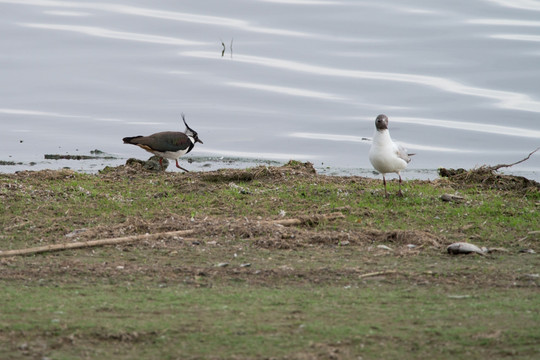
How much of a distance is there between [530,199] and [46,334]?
6922 millimetres

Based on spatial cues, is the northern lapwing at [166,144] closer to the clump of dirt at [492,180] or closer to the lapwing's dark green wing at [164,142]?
the lapwing's dark green wing at [164,142]

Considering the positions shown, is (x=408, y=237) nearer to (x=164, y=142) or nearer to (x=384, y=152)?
(x=384, y=152)

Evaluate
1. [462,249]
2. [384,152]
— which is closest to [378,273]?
[462,249]

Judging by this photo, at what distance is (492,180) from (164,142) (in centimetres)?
541

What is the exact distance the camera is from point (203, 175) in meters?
11.4

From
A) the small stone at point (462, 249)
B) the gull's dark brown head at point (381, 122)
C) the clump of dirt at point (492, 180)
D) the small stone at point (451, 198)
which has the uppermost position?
the gull's dark brown head at point (381, 122)

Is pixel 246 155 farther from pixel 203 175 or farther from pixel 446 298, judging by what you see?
pixel 446 298

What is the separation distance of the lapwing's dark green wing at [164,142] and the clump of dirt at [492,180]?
459 cm

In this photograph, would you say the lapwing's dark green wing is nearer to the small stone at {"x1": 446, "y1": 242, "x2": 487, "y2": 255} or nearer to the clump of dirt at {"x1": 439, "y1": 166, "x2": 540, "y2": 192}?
the clump of dirt at {"x1": 439, "y1": 166, "x2": 540, "y2": 192}

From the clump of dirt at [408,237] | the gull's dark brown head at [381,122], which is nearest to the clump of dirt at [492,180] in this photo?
the gull's dark brown head at [381,122]

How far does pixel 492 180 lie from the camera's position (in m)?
11.2

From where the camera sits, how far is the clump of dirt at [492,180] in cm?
1088

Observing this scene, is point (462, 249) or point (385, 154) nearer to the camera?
point (462, 249)

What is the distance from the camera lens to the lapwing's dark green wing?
1355 cm
